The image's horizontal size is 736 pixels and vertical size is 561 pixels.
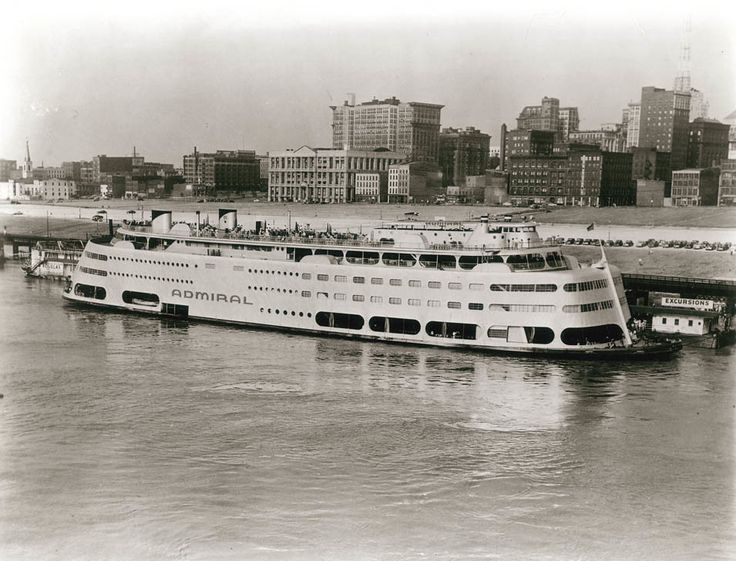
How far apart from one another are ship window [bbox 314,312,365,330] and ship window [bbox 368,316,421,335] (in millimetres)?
533

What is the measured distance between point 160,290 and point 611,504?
27.7 meters

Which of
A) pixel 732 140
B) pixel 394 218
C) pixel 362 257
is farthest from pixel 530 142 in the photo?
pixel 362 257

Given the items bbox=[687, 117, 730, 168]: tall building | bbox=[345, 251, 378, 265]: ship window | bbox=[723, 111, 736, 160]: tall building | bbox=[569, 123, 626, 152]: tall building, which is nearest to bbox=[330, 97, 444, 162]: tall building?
bbox=[569, 123, 626, 152]: tall building

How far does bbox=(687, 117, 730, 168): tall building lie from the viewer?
117188mm

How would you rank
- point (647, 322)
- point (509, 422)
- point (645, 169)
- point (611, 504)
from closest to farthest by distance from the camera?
point (611, 504) → point (509, 422) → point (647, 322) → point (645, 169)

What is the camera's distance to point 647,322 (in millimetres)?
38688

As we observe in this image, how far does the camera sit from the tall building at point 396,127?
138m

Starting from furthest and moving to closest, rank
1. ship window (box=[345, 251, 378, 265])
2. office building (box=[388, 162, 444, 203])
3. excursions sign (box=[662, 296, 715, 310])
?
office building (box=[388, 162, 444, 203])
excursions sign (box=[662, 296, 715, 310])
ship window (box=[345, 251, 378, 265])

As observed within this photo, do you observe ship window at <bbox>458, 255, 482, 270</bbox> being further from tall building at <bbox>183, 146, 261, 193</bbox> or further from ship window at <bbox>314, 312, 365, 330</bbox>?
tall building at <bbox>183, 146, 261, 193</bbox>

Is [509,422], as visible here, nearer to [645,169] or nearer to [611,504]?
[611,504]

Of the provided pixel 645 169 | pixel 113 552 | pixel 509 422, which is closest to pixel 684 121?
pixel 645 169

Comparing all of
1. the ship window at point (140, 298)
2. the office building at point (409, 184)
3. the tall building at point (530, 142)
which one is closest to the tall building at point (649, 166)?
the tall building at point (530, 142)

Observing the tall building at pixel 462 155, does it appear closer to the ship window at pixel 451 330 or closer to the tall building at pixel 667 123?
the tall building at pixel 667 123

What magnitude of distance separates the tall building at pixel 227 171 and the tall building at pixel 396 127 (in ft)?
60.8
